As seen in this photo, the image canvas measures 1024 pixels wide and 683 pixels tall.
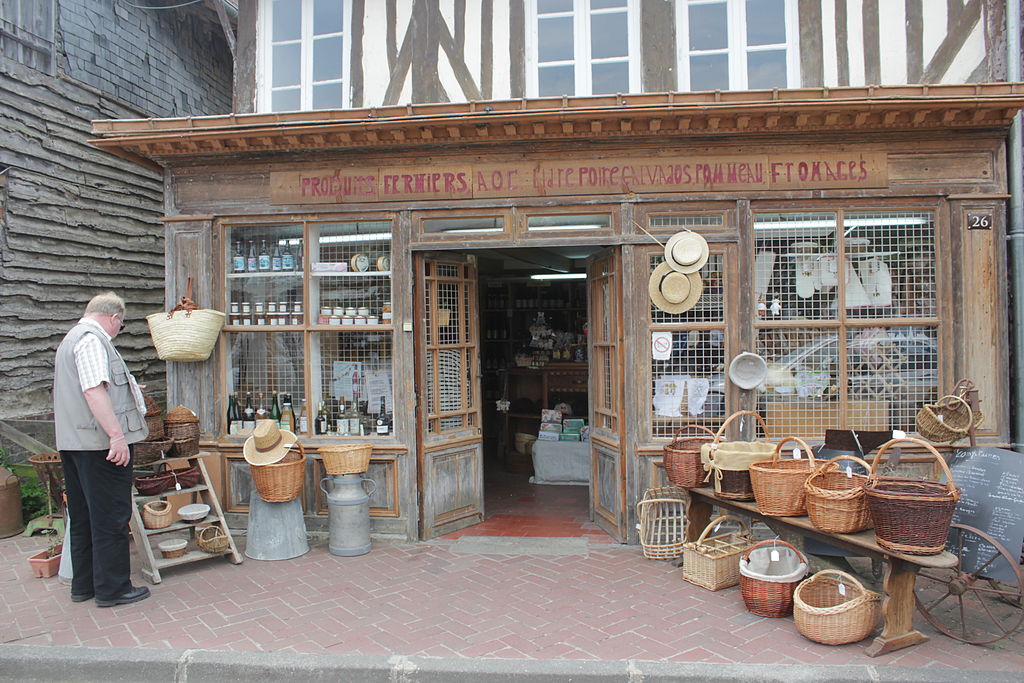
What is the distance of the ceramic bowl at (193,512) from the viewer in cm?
568

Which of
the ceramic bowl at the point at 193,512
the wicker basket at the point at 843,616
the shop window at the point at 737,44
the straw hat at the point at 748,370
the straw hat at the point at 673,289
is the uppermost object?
the shop window at the point at 737,44

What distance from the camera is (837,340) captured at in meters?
6.08

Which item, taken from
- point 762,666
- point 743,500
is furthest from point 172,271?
point 762,666

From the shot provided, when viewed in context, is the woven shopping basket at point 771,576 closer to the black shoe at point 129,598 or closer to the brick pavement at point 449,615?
the brick pavement at point 449,615

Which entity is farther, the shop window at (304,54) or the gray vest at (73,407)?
the shop window at (304,54)

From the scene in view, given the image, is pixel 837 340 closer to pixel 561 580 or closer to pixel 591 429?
→ pixel 591 429

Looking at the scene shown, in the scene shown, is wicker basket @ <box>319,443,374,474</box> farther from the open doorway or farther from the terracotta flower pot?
the terracotta flower pot

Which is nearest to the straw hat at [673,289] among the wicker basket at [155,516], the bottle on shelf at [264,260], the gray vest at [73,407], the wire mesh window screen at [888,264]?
the wire mesh window screen at [888,264]

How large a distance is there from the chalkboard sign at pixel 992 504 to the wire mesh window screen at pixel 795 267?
1808mm

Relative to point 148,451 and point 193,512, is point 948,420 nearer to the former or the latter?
point 193,512

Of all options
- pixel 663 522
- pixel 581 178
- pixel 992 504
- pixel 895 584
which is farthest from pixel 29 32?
pixel 992 504

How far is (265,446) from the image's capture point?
5.85 m

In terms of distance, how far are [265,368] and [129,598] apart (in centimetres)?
241

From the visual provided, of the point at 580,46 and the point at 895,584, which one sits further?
the point at 580,46
